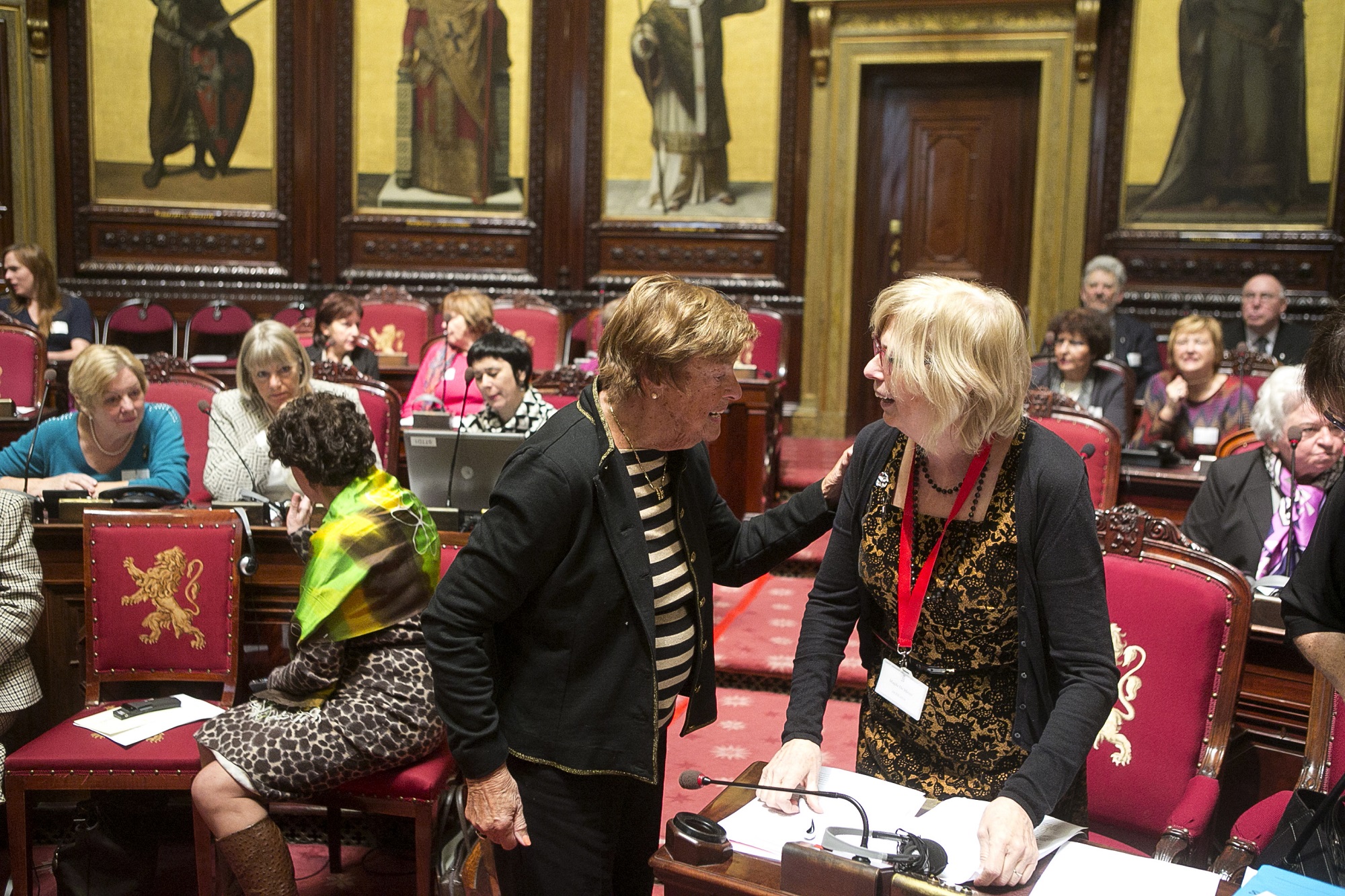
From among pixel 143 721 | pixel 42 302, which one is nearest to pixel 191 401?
pixel 143 721

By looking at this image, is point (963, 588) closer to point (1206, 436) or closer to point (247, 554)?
point (247, 554)

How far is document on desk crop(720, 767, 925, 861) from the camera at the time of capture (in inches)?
52.5

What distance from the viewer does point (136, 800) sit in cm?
285

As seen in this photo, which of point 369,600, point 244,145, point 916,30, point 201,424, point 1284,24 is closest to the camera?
point 369,600

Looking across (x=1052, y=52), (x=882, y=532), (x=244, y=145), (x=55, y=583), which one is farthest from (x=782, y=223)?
(x=882, y=532)

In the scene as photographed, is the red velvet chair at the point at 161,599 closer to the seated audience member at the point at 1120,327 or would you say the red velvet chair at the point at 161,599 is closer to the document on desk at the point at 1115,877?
the document on desk at the point at 1115,877

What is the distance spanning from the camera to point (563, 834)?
5.27 ft

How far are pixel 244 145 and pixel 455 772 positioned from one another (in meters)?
6.63

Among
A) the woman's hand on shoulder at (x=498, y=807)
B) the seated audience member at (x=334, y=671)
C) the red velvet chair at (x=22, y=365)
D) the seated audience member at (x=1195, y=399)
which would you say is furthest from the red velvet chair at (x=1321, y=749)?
the red velvet chair at (x=22, y=365)

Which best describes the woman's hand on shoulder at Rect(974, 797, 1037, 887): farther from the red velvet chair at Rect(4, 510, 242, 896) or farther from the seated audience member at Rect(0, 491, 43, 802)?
the seated audience member at Rect(0, 491, 43, 802)

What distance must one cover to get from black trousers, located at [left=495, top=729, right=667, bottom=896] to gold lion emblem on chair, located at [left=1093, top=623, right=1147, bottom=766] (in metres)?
1.00

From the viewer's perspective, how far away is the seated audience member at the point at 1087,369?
16.6ft

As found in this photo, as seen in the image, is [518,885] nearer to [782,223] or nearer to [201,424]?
[201,424]

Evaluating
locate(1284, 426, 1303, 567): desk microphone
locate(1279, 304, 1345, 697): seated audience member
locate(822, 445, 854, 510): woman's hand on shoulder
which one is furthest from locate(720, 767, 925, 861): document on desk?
locate(1284, 426, 1303, 567): desk microphone
